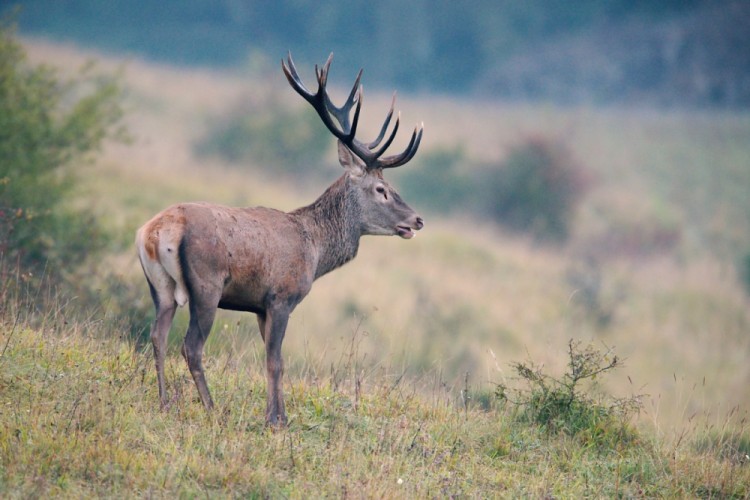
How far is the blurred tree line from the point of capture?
70875mm

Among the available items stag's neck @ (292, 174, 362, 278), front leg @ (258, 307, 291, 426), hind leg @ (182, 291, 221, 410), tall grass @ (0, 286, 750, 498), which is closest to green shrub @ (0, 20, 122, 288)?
tall grass @ (0, 286, 750, 498)

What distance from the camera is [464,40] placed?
81.2 meters

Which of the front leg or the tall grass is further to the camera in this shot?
the front leg

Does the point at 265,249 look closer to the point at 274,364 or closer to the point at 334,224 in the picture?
the point at 274,364

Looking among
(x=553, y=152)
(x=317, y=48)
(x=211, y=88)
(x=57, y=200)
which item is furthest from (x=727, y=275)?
(x=317, y=48)

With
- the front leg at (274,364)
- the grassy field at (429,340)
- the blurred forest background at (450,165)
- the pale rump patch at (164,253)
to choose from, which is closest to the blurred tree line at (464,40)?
the blurred forest background at (450,165)

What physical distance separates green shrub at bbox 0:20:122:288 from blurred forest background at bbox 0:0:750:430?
0.05 metres

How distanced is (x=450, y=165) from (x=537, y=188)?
14.8 feet

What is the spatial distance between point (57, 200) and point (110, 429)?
11.4m

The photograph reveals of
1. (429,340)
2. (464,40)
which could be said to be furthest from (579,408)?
(464,40)

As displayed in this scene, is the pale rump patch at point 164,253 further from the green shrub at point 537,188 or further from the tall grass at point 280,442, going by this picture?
the green shrub at point 537,188

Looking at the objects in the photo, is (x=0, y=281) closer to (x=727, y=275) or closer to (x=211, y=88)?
(x=727, y=275)

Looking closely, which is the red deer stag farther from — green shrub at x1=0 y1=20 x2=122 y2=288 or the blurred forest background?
green shrub at x1=0 y1=20 x2=122 y2=288

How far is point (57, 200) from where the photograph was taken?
18.4 m
